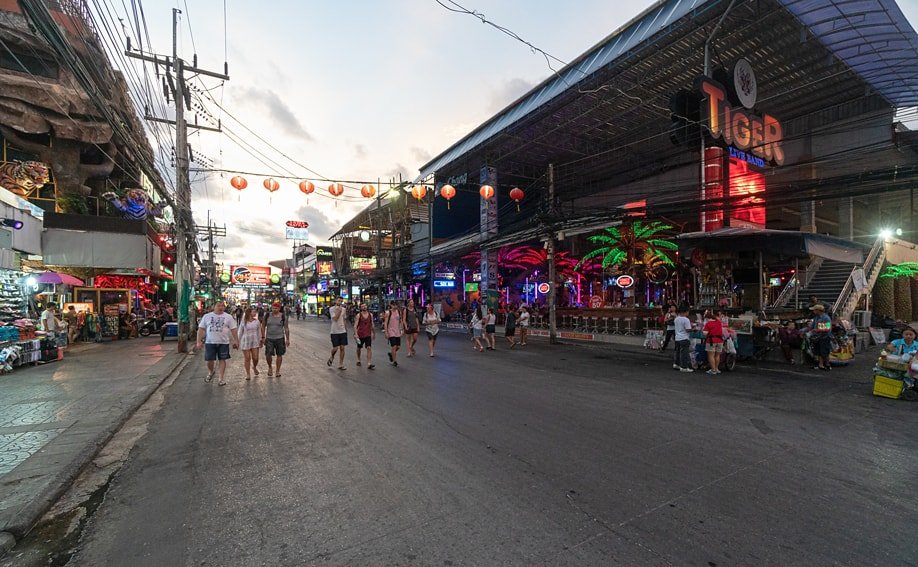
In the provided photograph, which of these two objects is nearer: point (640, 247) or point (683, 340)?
point (683, 340)

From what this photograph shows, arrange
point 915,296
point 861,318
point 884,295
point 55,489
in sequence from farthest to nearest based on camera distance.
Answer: point 915,296
point 884,295
point 861,318
point 55,489

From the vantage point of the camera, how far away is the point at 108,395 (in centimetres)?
812

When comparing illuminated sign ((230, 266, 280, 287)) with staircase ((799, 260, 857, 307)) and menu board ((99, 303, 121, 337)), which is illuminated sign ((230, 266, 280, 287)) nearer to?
menu board ((99, 303, 121, 337))

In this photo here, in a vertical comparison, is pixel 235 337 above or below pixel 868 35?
below

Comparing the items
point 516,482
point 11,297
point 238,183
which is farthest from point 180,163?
point 516,482

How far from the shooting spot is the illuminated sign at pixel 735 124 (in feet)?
45.8

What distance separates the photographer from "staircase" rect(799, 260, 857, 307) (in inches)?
672

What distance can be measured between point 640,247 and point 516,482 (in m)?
21.0

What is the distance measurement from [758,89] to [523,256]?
15.3 m

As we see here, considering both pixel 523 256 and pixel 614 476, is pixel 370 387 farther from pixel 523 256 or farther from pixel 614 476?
pixel 523 256

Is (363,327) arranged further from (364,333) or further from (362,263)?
(362,263)

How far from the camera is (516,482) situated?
4082mm

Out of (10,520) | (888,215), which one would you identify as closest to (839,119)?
(888,215)

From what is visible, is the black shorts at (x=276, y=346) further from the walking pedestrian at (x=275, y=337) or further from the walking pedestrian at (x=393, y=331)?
the walking pedestrian at (x=393, y=331)
